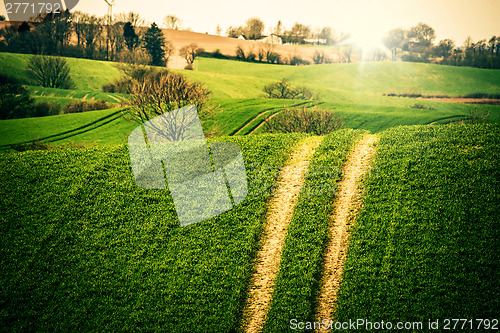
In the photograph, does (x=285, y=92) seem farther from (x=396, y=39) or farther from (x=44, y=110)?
(x=396, y=39)

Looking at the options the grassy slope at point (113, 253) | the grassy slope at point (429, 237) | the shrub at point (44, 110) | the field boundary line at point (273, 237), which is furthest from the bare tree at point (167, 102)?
the shrub at point (44, 110)

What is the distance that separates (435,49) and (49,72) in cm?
14408

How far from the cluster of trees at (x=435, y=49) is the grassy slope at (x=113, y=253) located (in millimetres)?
129000

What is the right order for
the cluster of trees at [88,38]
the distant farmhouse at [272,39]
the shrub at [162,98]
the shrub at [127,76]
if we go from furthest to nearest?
the distant farmhouse at [272,39], the cluster of trees at [88,38], the shrub at [127,76], the shrub at [162,98]

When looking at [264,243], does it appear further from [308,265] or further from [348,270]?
[348,270]

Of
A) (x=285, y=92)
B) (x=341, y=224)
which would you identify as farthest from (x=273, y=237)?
(x=285, y=92)

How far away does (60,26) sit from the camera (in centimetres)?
11456

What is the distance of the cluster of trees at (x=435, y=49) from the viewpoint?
119m

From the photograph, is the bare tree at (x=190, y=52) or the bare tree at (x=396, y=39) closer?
the bare tree at (x=190, y=52)

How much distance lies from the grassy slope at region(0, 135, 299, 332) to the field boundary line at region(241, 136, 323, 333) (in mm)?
605

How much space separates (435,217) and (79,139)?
60457 mm

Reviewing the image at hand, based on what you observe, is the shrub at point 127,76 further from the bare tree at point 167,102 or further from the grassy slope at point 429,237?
the grassy slope at point 429,237

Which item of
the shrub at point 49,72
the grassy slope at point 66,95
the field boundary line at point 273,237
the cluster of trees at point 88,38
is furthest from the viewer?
the cluster of trees at point 88,38

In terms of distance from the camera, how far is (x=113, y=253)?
20.5 metres
